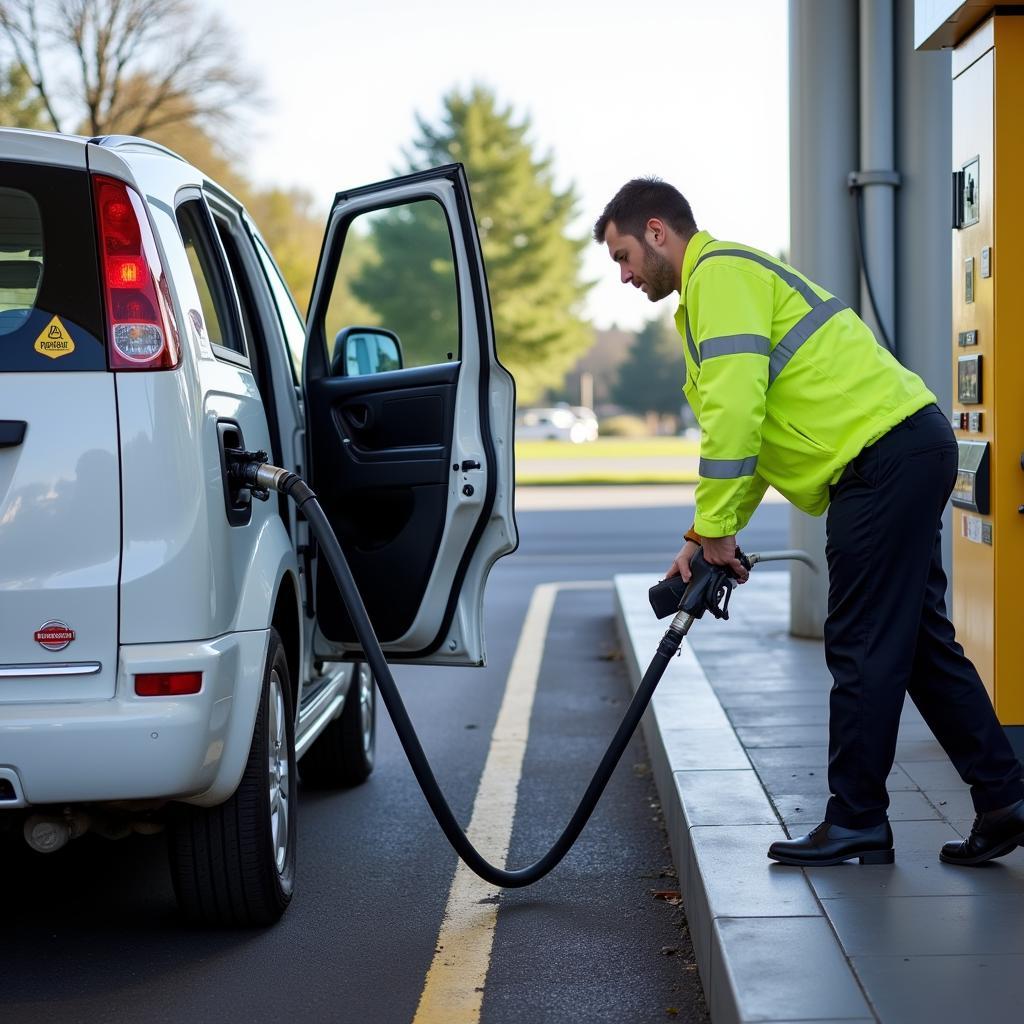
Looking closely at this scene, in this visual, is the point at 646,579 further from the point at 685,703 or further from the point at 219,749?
the point at 219,749

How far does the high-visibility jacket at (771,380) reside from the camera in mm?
3922

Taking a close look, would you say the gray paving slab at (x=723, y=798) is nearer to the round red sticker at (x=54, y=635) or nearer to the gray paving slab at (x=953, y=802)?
the gray paving slab at (x=953, y=802)

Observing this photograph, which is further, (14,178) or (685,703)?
(685,703)

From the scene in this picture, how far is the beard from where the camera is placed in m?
4.17

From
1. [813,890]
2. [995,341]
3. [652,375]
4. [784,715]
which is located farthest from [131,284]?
[652,375]

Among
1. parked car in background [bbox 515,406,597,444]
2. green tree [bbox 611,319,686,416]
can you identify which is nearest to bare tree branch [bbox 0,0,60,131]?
parked car in background [bbox 515,406,597,444]

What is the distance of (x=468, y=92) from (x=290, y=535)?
52.1 meters

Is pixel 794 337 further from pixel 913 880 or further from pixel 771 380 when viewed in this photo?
pixel 913 880

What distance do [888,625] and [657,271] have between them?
1.14 meters

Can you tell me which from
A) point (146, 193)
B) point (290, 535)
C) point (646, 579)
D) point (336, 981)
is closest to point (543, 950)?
point (336, 981)

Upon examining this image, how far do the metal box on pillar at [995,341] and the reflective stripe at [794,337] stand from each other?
1.20 m

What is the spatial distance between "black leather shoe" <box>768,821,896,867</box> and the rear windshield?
→ 215 cm

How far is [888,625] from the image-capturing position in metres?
4.03

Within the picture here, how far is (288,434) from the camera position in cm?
493
